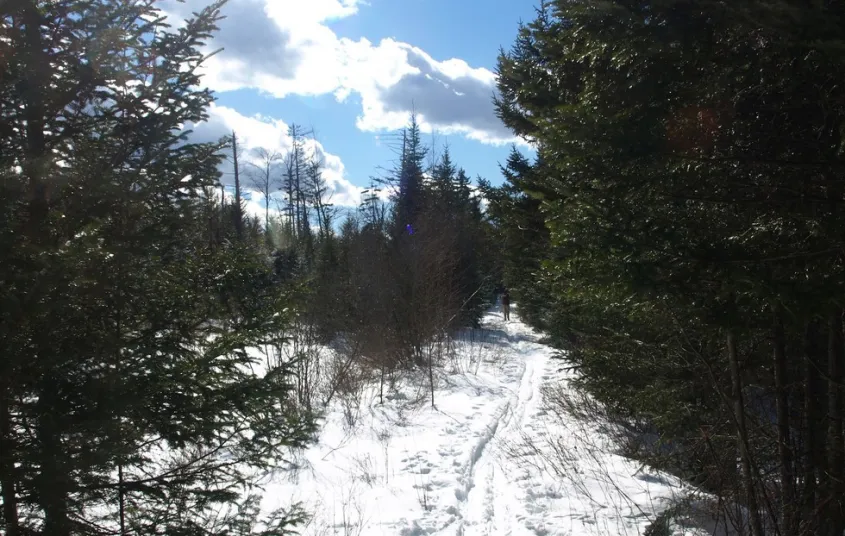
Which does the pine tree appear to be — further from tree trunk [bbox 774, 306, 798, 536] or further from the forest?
tree trunk [bbox 774, 306, 798, 536]

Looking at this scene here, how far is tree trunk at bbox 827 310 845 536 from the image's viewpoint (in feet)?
10.1

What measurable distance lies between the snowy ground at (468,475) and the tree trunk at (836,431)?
168 centimetres

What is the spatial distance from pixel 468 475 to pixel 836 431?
4474 millimetres

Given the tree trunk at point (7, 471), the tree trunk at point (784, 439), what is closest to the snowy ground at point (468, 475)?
the tree trunk at point (784, 439)

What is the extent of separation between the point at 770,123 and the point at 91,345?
474cm

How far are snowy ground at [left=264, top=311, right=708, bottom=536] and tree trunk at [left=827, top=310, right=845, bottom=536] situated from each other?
168 cm

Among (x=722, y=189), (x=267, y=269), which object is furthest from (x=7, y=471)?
(x=722, y=189)

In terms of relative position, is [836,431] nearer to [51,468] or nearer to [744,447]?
[744,447]

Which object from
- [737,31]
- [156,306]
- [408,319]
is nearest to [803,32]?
[737,31]

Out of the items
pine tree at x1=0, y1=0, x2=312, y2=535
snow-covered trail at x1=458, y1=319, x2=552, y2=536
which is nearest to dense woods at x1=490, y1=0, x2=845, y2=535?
snow-covered trail at x1=458, y1=319, x2=552, y2=536

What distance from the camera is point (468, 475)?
6.70 meters

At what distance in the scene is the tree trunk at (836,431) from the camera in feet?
10.1

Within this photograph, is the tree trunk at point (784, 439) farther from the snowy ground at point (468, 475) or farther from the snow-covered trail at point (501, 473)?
the snow-covered trail at point (501, 473)

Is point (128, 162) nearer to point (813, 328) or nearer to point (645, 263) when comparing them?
point (645, 263)
